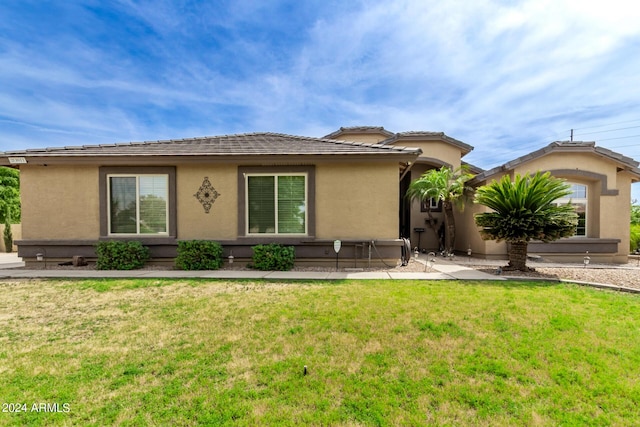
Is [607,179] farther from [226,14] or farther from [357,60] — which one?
[226,14]

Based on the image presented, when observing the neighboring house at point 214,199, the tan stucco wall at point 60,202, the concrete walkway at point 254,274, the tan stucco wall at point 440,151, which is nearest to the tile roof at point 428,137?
the tan stucco wall at point 440,151

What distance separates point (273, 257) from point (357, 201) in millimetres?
3269

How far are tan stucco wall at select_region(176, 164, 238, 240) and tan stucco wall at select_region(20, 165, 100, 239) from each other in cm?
290

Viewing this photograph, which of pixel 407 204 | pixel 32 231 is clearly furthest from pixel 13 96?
pixel 407 204

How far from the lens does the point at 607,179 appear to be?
446 inches

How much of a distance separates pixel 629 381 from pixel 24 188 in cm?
1467

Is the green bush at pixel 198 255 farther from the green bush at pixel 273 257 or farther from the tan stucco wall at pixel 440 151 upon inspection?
the tan stucco wall at pixel 440 151

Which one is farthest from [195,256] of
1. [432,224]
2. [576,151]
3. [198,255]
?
[576,151]

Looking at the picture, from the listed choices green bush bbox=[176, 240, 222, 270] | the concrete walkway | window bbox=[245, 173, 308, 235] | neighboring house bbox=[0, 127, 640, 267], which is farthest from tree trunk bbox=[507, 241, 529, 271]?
green bush bbox=[176, 240, 222, 270]

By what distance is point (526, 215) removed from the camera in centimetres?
804

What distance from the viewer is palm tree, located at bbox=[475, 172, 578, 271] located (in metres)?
7.91

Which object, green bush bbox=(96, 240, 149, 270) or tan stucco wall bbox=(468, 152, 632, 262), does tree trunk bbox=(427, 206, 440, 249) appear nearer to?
tan stucco wall bbox=(468, 152, 632, 262)

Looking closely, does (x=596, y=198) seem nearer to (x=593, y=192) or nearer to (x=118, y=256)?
(x=593, y=192)

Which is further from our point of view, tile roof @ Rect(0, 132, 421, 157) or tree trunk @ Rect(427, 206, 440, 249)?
tree trunk @ Rect(427, 206, 440, 249)
